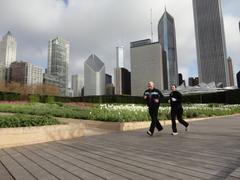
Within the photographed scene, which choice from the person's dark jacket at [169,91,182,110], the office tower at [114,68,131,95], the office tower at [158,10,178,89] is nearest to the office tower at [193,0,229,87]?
the office tower at [158,10,178,89]

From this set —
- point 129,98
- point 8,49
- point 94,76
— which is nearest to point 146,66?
point 94,76

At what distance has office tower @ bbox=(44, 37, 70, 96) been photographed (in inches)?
5295

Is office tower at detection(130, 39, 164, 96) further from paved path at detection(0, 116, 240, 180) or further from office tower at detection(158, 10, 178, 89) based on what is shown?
paved path at detection(0, 116, 240, 180)

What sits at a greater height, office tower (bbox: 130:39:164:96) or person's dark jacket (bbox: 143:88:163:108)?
office tower (bbox: 130:39:164:96)

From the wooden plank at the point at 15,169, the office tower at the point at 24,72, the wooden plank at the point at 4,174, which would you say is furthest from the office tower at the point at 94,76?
the wooden plank at the point at 4,174

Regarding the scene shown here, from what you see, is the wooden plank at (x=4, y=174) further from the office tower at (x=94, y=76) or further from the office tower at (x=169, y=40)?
Result: the office tower at (x=169, y=40)

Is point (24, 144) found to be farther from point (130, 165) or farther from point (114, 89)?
point (114, 89)

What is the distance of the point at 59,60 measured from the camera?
144 meters

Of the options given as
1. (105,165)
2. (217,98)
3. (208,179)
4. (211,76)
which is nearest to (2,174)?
(105,165)

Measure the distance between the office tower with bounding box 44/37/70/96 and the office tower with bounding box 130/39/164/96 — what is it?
4380 cm

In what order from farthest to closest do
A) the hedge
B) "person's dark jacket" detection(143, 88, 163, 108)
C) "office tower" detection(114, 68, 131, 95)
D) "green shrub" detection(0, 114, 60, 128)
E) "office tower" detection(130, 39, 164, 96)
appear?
"office tower" detection(114, 68, 131, 95) → "office tower" detection(130, 39, 164, 96) → the hedge → "person's dark jacket" detection(143, 88, 163, 108) → "green shrub" detection(0, 114, 60, 128)

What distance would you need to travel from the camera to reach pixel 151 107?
7.14 metres

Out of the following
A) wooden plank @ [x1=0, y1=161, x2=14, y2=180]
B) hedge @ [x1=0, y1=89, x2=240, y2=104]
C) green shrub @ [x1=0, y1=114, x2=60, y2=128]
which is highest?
hedge @ [x1=0, y1=89, x2=240, y2=104]

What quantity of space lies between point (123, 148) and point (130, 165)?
1471mm
